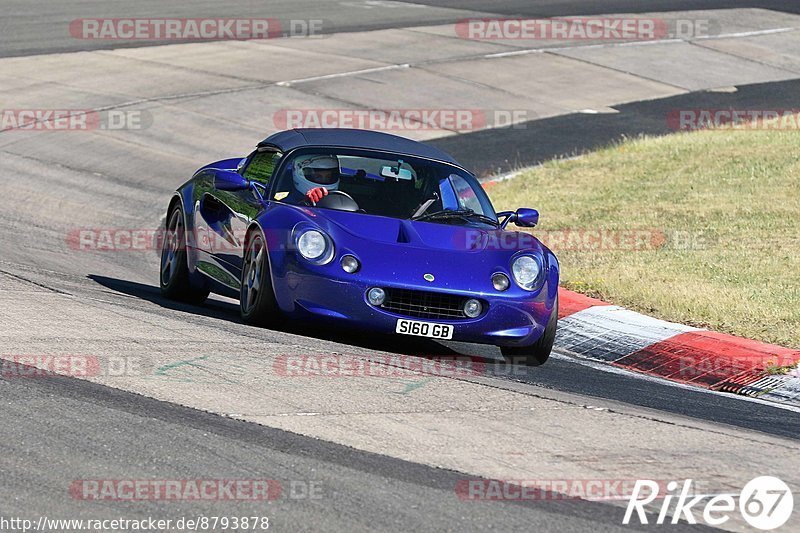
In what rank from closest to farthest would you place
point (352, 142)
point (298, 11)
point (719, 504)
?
point (719, 504) < point (352, 142) < point (298, 11)

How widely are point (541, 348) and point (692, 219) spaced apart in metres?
6.08

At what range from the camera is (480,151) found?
20.2 metres

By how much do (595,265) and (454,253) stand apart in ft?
13.7

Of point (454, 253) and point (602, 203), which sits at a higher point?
point (454, 253)

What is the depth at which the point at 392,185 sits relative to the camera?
9.92m

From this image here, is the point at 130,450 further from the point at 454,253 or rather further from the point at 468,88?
the point at 468,88

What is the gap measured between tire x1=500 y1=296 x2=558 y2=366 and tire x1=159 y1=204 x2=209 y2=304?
272cm

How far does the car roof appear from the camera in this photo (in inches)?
398

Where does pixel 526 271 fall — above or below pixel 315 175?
below

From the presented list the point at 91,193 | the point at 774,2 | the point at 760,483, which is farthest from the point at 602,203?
the point at 774,2
